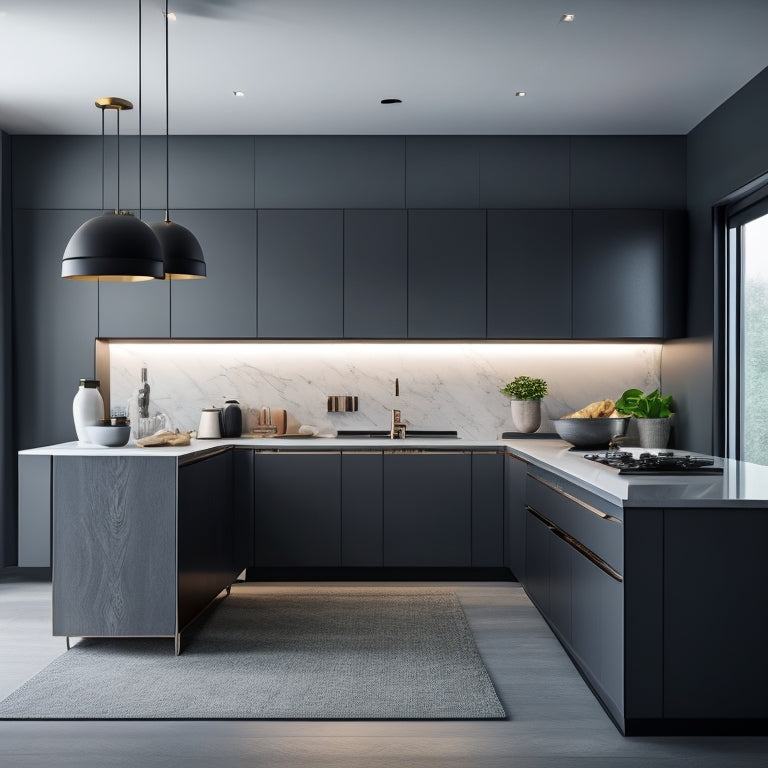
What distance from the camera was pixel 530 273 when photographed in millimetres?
5105

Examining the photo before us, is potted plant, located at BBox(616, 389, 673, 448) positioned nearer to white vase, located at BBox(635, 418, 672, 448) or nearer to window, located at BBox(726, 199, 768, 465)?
white vase, located at BBox(635, 418, 672, 448)

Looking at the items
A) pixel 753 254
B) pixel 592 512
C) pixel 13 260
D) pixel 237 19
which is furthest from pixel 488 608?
pixel 13 260

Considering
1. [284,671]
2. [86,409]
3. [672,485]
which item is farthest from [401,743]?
[86,409]

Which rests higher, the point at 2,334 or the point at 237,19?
the point at 237,19

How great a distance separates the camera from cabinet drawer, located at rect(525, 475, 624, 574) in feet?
8.76

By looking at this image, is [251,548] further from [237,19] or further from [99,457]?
[237,19]

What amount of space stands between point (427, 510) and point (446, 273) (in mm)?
1499

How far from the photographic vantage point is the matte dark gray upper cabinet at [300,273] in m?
5.11

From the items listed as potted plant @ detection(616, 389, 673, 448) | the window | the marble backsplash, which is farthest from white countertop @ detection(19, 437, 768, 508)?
the window

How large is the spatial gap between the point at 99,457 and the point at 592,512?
2103mm

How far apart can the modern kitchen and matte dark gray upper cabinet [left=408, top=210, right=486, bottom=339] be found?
0.02 metres

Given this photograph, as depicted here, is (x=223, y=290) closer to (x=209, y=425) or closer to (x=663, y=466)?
(x=209, y=425)

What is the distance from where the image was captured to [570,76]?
13.9 feet

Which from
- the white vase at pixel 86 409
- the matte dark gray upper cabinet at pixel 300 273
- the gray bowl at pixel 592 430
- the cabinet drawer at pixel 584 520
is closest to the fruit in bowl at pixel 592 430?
the gray bowl at pixel 592 430
